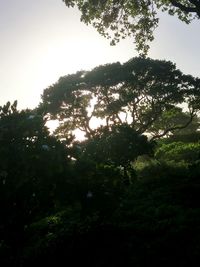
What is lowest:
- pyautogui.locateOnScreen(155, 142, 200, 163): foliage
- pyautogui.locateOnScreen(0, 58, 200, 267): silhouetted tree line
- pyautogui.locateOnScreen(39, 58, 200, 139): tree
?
pyautogui.locateOnScreen(0, 58, 200, 267): silhouetted tree line

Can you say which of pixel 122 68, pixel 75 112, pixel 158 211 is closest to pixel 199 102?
pixel 122 68

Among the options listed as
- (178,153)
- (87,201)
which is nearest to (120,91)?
(178,153)

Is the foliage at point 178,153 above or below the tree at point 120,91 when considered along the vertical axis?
below

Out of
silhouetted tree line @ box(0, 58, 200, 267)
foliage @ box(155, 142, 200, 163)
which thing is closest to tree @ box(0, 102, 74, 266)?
silhouetted tree line @ box(0, 58, 200, 267)

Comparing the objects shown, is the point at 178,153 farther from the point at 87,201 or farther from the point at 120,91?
the point at 87,201

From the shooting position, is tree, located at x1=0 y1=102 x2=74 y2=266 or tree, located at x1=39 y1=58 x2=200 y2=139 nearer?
tree, located at x1=0 y1=102 x2=74 y2=266

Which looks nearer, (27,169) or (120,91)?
(27,169)

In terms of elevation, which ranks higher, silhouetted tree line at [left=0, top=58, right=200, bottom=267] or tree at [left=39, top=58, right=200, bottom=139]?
tree at [left=39, top=58, right=200, bottom=139]

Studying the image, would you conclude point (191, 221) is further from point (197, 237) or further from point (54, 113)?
point (54, 113)

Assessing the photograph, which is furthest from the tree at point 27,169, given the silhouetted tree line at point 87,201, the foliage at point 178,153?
the foliage at point 178,153

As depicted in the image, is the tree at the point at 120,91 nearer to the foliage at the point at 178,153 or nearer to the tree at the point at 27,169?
the foliage at the point at 178,153

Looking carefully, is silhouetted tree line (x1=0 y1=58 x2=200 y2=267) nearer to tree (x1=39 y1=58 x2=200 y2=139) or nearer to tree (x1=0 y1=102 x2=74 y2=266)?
tree (x1=0 y1=102 x2=74 y2=266)

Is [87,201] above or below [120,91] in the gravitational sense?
below

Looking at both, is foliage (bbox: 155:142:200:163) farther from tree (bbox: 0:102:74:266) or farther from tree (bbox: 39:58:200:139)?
tree (bbox: 0:102:74:266)
